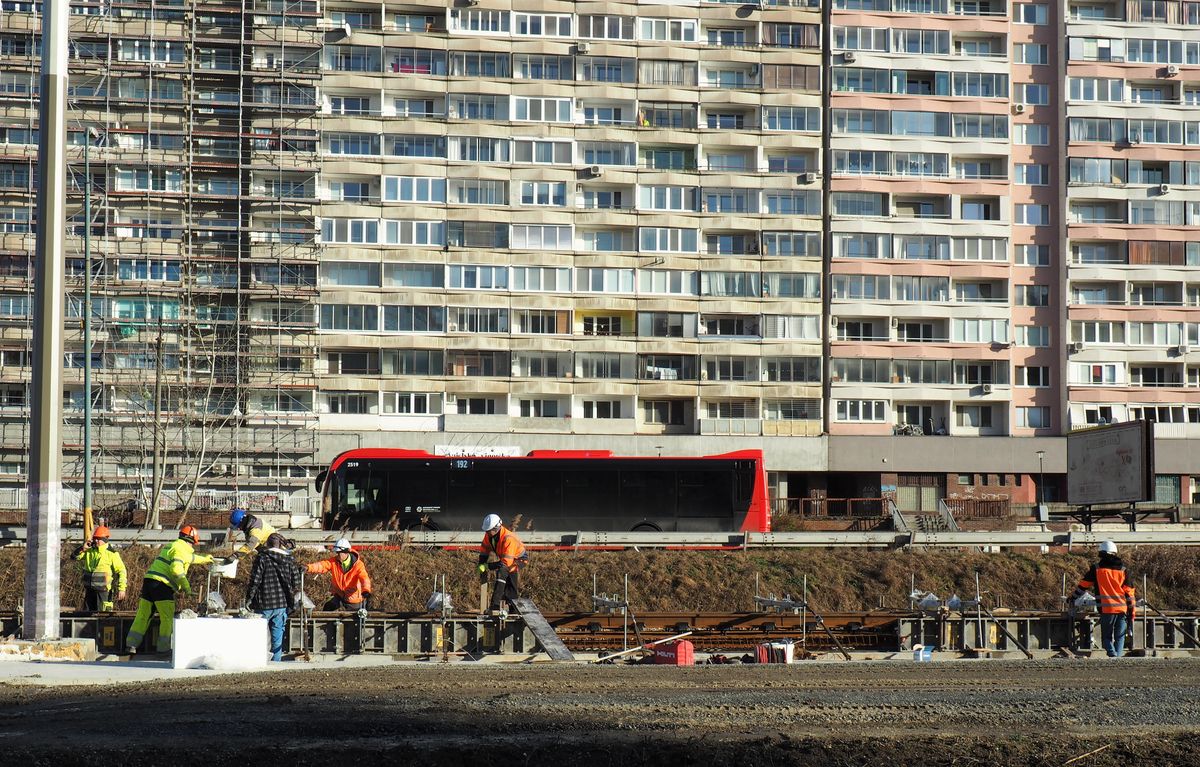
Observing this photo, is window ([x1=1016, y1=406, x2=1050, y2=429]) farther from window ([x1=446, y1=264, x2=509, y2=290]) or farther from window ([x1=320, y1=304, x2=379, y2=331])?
window ([x1=320, y1=304, x2=379, y2=331])

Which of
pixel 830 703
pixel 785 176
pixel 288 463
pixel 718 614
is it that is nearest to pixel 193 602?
pixel 718 614

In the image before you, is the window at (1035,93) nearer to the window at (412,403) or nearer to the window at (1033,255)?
the window at (1033,255)

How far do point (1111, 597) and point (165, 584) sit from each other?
15.1 meters

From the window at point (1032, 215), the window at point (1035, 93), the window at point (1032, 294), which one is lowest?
the window at point (1032, 294)

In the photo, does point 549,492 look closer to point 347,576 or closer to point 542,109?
point 347,576

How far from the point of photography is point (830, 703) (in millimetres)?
15070


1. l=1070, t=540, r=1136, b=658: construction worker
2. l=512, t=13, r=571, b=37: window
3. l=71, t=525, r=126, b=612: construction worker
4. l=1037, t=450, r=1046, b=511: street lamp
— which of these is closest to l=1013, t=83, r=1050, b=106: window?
l=1037, t=450, r=1046, b=511: street lamp

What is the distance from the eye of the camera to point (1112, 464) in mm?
45531

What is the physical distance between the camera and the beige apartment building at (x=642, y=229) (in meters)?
66.7

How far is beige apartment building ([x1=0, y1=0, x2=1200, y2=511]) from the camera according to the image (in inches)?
2625

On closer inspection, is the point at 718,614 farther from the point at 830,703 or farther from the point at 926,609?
the point at 830,703

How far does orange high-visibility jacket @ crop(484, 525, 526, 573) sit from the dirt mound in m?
11.9

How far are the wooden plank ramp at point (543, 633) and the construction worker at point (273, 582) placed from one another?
379cm

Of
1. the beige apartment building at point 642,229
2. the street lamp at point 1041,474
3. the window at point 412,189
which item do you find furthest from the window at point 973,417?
the window at point 412,189
